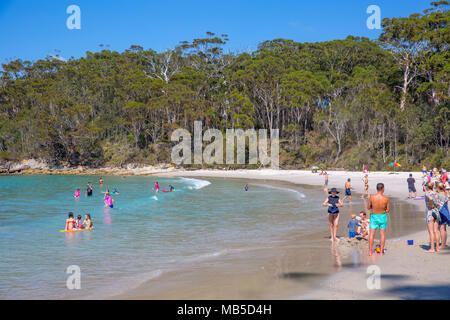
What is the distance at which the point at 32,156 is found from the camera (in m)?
72.2

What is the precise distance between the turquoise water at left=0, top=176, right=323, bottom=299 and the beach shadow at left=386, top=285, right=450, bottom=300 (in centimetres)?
460

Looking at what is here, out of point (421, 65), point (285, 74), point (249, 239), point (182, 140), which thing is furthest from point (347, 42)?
point (249, 239)

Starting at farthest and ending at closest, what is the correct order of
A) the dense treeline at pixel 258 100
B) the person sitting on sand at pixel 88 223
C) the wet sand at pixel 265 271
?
the dense treeline at pixel 258 100 < the person sitting on sand at pixel 88 223 < the wet sand at pixel 265 271

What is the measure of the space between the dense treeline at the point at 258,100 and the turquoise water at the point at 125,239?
91.7ft

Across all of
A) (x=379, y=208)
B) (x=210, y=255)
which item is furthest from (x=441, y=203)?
(x=210, y=255)

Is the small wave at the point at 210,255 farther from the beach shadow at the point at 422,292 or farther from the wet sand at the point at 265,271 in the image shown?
the beach shadow at the point at 422,292

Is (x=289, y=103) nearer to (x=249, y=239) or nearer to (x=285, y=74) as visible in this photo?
(x=285, y=74)

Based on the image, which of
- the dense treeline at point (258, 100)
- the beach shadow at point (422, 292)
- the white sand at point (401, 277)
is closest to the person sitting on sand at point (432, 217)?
the white sand at point (401, 277)

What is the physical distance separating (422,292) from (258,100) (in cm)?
5800

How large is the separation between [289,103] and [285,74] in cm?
457

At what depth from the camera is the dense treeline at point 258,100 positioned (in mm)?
43781

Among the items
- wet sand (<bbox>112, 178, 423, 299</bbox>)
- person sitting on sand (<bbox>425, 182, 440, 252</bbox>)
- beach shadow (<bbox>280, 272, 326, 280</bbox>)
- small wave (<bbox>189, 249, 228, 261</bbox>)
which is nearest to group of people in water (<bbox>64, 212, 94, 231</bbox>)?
small wave (<bbox>189, 249, 228, 261</bbox>)

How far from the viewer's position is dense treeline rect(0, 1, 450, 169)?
4378cm
